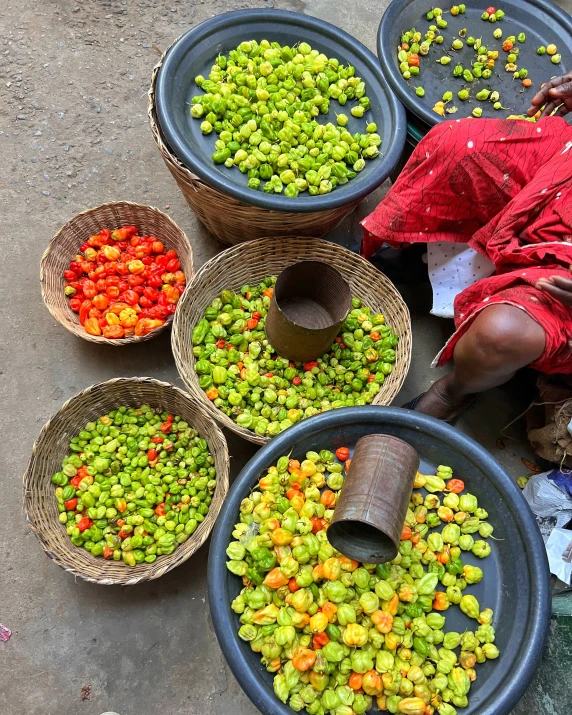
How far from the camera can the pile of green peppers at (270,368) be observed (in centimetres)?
217

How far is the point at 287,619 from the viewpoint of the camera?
61.8 inches

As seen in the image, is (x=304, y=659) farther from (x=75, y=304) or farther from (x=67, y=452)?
(x=75, y=304)

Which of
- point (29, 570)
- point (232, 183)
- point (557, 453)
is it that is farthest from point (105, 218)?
point (557, 453)

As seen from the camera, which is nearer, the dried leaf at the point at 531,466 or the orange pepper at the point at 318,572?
the orange pepper at the point at 318,572

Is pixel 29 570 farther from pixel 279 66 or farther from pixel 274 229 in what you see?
pixel 279 66

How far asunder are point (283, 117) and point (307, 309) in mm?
862

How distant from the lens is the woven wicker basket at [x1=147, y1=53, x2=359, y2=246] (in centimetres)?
220

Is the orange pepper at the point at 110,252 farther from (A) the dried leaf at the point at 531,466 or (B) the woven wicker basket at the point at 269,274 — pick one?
(A) the dried leaf at the point at 531,466

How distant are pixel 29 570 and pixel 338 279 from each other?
1.78 metres

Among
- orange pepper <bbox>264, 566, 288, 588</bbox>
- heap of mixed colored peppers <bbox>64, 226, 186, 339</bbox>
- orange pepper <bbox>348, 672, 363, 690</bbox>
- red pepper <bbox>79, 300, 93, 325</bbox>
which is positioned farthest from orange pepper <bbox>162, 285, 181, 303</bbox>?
orange pepper <bbox>348, 672, 363, 690</bbox>

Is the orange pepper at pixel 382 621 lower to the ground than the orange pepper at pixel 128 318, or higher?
higher

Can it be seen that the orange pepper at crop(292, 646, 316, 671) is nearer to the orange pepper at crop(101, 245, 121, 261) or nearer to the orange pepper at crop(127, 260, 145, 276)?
the orange pepper at crop(127, 260, 145, 276)

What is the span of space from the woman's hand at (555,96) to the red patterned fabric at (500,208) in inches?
4.5

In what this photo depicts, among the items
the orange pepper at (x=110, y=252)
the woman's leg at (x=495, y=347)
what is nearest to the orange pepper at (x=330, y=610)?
the woman's leg at (x=495, y=347)
